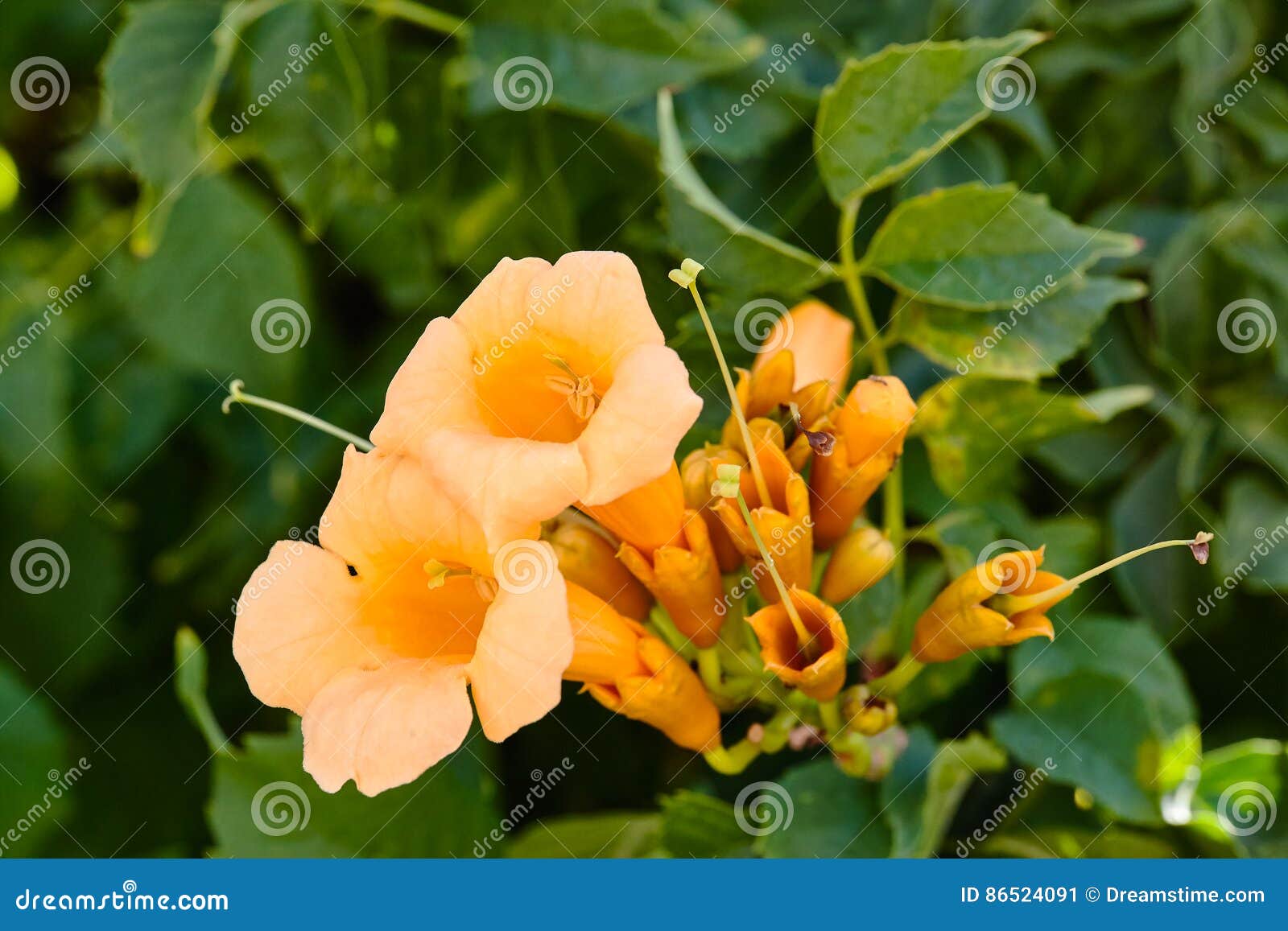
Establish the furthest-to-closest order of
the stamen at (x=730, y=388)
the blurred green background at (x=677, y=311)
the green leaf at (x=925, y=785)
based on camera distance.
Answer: the blurred green background at (x=677, y=311)
the green leaf at (x=925, y=785)
the stamen at (x=730, y=388)

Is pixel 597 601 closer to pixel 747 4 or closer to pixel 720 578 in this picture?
pixel 720 578

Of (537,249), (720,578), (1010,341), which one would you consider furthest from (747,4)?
(720,578)

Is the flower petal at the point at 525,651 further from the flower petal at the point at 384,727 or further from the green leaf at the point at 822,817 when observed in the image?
the green leaf at the point at 822,817

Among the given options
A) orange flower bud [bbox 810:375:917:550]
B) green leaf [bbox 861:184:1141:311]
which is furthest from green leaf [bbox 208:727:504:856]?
green leaf [bbox 861:184:1141:311]

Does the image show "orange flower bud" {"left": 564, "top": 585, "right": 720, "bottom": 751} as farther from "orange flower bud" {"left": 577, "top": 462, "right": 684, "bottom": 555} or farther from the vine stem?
the vine stem

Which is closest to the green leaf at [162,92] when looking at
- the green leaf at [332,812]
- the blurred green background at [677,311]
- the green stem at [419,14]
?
the blurred green background at [677,311]

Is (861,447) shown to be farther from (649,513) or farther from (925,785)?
(925,785)
